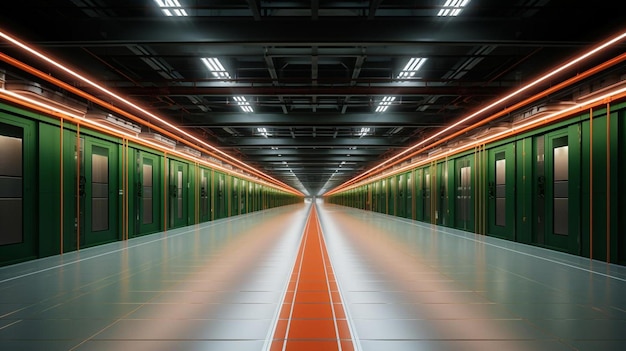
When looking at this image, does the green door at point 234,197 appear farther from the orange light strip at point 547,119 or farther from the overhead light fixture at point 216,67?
the overhead light fixture at point 216,67

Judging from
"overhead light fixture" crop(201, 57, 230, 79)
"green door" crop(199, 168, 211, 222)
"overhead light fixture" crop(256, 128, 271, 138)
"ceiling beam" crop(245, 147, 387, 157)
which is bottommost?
"green door" crop(199, 168, 211, 222)

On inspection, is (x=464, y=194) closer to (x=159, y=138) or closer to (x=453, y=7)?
(x=453, y=7)

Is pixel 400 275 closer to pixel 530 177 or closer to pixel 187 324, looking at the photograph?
pixel 187 324

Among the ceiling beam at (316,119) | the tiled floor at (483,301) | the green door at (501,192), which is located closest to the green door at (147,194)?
the ceiling beam at (316,119)

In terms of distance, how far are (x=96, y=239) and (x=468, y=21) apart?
419 inches

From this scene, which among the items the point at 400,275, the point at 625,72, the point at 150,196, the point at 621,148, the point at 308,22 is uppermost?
the point at 308,22

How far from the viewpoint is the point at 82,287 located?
5.62 metres

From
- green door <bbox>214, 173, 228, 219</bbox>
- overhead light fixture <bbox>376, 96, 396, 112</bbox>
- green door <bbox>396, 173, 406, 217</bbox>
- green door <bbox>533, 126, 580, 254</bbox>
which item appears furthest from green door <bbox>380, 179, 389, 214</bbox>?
green door <bbox>533, 126, 580, 254</bbox>

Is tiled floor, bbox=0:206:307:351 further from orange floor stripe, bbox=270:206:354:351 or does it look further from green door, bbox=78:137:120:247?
green door, bbox=78:137:120:247

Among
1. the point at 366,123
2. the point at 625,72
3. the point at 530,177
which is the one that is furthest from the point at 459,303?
the point at 366,123

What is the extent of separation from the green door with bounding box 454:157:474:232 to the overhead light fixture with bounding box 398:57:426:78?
671 centimetres

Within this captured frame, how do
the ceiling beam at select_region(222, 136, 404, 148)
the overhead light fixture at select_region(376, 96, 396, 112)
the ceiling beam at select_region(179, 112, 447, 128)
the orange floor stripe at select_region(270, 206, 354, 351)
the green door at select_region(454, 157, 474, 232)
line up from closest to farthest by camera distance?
the orange floor stripe at select_region(270, 206, 354, 351)
the overhead light fixture at select_region(376, 96, 396, 112)
the ceiling beam at select_region(179, 112, 447, 128)
the green door at select_region(454, 157, 474, 232)
the ceiling beam at select_region(222, 136, 404, 148)

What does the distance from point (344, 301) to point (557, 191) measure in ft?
24.9

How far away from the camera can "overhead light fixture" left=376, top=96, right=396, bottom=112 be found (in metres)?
11.8
